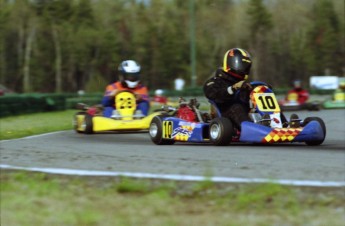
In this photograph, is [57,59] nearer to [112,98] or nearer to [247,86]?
[112,98]

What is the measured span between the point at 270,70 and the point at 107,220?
6366 cm

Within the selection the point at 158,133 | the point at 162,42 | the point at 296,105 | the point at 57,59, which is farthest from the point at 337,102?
the point at 57,59

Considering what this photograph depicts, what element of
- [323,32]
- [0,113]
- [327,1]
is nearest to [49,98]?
[0,113]

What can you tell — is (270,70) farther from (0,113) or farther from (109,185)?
(109,185)


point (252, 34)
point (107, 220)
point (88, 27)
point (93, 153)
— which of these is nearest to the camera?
point (107, 220)

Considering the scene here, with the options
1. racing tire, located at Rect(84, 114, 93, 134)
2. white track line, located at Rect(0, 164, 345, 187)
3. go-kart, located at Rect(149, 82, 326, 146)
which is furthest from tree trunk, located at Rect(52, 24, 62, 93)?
white track line, located at Rect(0, 164, 345, 187)

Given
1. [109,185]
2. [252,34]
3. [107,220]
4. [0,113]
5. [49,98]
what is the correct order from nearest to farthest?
[107,220] → [109,185] → [0,113] → [49,98] → [252,34]

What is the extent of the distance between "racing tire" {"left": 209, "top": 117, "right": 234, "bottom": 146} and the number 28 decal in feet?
1.56

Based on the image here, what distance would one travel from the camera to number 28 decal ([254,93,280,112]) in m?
8.73

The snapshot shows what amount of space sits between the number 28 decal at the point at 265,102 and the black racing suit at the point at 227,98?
22 cm

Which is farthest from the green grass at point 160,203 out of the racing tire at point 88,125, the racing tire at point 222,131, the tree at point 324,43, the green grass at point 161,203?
the tree at point 324,43

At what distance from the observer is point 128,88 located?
1370 cm

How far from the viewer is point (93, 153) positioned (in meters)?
7.06

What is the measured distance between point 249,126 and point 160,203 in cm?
422
